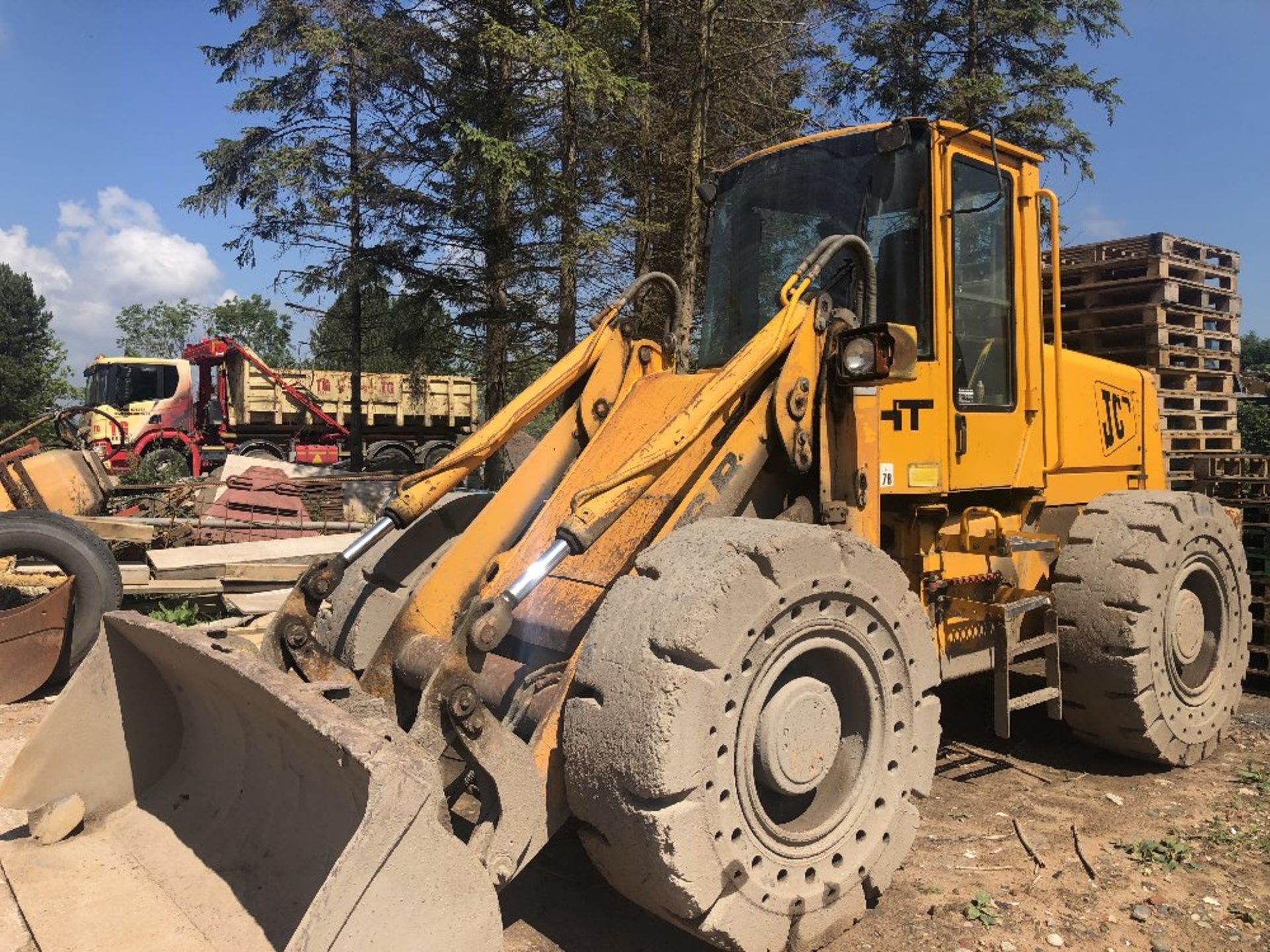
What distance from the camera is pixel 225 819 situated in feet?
12.7

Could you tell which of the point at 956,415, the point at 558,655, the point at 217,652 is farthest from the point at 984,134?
the point at 217,652

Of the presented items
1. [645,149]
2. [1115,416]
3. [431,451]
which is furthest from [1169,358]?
[431,451]

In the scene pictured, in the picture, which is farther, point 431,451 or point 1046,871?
point 431,451

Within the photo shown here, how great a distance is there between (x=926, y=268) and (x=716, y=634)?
238 centimetres

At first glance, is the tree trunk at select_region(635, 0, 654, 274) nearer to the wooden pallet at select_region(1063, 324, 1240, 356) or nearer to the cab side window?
the wooden pallet at select_region(1063, 324, 1240, 356)

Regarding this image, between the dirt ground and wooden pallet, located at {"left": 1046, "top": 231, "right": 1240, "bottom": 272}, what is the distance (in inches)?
149

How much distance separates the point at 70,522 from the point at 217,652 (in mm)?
4477

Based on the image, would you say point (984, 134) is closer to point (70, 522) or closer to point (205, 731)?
point (205, 731)

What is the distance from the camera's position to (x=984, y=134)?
459 cm

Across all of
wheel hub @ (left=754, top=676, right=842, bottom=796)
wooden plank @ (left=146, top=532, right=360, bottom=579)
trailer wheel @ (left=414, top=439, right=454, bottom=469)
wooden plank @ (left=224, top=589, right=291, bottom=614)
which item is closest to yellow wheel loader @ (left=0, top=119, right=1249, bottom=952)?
wheel hub @ (left=754, top=676, right=842, bottom=796)

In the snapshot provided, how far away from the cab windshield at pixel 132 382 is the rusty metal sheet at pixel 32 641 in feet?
63.8

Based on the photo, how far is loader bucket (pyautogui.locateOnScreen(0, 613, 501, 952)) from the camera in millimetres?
2471

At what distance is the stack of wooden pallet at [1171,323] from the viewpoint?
24.6ft

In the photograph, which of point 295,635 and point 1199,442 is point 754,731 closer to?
point 295,635
